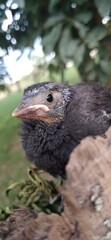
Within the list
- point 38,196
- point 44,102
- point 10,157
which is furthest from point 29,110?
point 10,157

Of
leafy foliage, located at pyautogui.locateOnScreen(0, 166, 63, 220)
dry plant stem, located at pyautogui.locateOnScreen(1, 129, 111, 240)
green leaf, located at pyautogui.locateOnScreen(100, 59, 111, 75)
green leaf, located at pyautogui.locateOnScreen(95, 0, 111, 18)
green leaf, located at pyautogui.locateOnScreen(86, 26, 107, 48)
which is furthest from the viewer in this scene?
green leaf, located at pyautogui.locateOnScreen(100, 59, 111, 75)

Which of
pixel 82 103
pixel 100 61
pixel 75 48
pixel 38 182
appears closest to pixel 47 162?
pixel 38 182

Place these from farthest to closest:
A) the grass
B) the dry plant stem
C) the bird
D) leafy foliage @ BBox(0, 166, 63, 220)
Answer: the grass < the bird < leafy foliage @ BBox(0, 166, 63, 220) < the dry plant stem

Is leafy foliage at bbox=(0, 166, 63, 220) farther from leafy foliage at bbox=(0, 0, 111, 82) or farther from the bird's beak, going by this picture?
leafy foliage at bbox=(0, 0, 111, 82)

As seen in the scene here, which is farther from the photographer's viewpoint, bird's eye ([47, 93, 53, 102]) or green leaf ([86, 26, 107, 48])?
green leaf ([86, 26, 107, 48])

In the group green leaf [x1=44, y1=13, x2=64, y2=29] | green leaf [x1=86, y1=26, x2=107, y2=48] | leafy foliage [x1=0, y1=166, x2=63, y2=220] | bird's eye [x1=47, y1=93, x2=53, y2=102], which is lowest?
leafy foliage [x1=0, y1=166, x2=63, y2=220]

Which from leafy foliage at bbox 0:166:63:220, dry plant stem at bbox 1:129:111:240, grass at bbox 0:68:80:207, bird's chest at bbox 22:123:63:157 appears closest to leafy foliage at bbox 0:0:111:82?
grass at bbox 0:68:80:207

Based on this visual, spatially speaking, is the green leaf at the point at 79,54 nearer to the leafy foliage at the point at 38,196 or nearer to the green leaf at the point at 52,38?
the green leaf at the point at 52,38
